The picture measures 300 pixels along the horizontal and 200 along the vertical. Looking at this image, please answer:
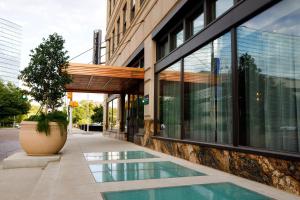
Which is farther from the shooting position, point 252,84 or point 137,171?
point 137,171

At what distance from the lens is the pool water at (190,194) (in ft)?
14.3

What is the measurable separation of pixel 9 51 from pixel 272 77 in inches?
7863

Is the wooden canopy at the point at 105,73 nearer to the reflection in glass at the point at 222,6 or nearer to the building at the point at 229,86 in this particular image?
the building at the point at 229,86

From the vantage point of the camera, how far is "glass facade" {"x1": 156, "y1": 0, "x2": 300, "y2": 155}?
16.7 ft

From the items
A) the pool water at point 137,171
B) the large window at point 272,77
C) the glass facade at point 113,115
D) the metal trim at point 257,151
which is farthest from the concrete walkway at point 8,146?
the large window at point 272,77

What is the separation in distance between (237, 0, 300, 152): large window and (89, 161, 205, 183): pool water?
61.3 inches

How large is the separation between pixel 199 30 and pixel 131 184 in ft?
16.6

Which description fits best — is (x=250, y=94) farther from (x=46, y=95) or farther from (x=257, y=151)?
(x=46, y=95)

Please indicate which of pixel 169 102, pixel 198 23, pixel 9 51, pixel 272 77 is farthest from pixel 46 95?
pixel 9 51

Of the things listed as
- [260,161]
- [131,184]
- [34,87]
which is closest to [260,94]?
[260,161]

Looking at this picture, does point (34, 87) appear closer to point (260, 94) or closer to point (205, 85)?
point (205, 85)

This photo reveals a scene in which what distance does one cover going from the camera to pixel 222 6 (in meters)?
7.44

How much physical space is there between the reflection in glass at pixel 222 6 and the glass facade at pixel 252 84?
25 mm

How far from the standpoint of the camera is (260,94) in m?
5.74
